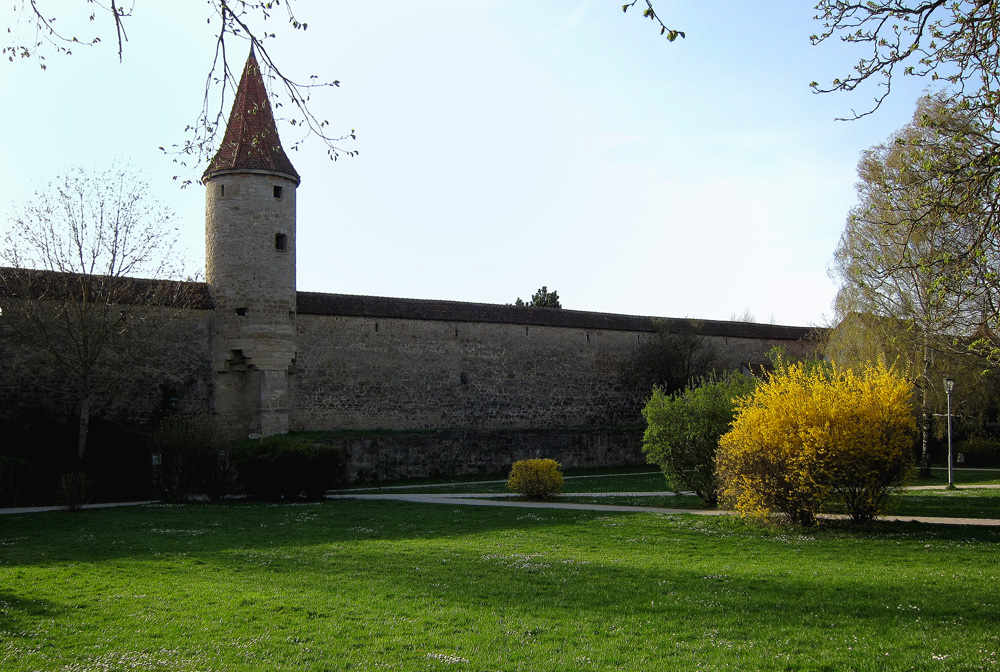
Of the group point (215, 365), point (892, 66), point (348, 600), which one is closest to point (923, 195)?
point (892, 66)

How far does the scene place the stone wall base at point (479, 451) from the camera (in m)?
23.8

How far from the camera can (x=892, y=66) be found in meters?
8.22

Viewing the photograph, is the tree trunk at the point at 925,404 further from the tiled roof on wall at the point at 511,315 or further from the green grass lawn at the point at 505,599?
the green grass lawn at the point at 505,599

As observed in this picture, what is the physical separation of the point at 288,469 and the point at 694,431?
28.4 feet

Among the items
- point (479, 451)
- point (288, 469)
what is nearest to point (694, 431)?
point (288, 469)

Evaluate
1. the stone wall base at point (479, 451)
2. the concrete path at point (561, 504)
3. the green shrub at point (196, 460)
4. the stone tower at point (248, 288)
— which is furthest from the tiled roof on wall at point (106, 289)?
the concrete path at point (561, 504)

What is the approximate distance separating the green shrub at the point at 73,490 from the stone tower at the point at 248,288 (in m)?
6.73

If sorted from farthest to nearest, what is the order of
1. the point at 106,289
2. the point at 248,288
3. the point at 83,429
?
1. the point at 248,288
2. the point at 106,289
3. the point at 83,429

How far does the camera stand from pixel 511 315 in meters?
30.2

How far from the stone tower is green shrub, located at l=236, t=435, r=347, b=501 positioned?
16.4 feet

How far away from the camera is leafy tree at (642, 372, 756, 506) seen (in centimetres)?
1583

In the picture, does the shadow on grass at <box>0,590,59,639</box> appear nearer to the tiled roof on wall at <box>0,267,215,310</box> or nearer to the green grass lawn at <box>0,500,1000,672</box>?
the green grass lawn at <box>0,500,1000,672</box>

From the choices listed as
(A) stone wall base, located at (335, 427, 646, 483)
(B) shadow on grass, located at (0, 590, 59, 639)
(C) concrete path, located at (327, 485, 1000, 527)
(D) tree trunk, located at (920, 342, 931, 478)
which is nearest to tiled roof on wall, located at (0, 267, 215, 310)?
(A) stone wall base, located at (335, 427, 646, 483)

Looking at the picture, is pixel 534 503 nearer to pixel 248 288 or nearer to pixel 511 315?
pixel 248 288
